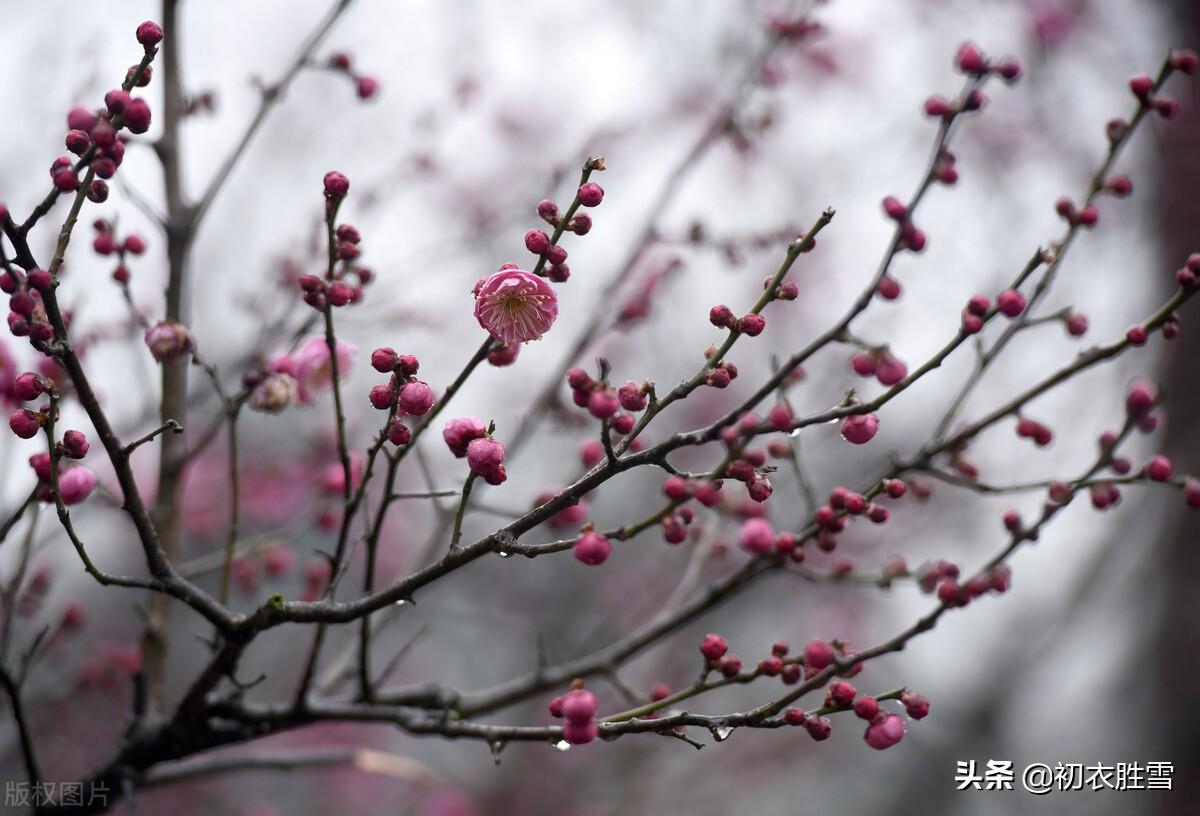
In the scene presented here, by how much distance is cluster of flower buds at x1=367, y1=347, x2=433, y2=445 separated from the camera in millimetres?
1213

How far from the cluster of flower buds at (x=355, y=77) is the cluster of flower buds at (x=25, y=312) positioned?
3.60 ft

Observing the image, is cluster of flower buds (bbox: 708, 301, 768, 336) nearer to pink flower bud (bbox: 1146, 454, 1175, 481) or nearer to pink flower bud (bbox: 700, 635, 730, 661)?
pink flower bud (bbox: 700, 635, 730, 661)

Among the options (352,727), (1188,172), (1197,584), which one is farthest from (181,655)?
(1188,172)

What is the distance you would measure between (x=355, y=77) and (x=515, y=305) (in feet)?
3.75

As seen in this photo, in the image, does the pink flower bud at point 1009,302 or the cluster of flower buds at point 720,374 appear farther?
the pink flower bud at point 1009,302

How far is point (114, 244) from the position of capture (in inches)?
68.0

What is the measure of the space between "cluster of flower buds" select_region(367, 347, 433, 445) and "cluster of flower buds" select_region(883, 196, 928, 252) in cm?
81

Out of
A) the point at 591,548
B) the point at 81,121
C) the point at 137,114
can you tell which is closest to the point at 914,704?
the point at 591,548

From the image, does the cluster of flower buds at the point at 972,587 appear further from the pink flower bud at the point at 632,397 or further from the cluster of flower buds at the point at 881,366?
the pink flower bud at the point at 632,397

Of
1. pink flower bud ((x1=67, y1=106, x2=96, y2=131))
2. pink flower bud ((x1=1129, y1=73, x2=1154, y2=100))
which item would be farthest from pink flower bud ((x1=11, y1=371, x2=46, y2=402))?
pink flower bud ((x1=1129, y1=73, x2=1154, y2=100))

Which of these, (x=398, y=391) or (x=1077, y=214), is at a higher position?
(x=1077, y=214)

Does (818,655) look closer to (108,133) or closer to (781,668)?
(781,668)

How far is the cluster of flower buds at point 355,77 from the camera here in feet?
7.02

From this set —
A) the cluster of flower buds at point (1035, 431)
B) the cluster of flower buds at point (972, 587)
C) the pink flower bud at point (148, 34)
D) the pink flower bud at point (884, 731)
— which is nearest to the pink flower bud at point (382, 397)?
the pink flower bud at point (148, 34)
